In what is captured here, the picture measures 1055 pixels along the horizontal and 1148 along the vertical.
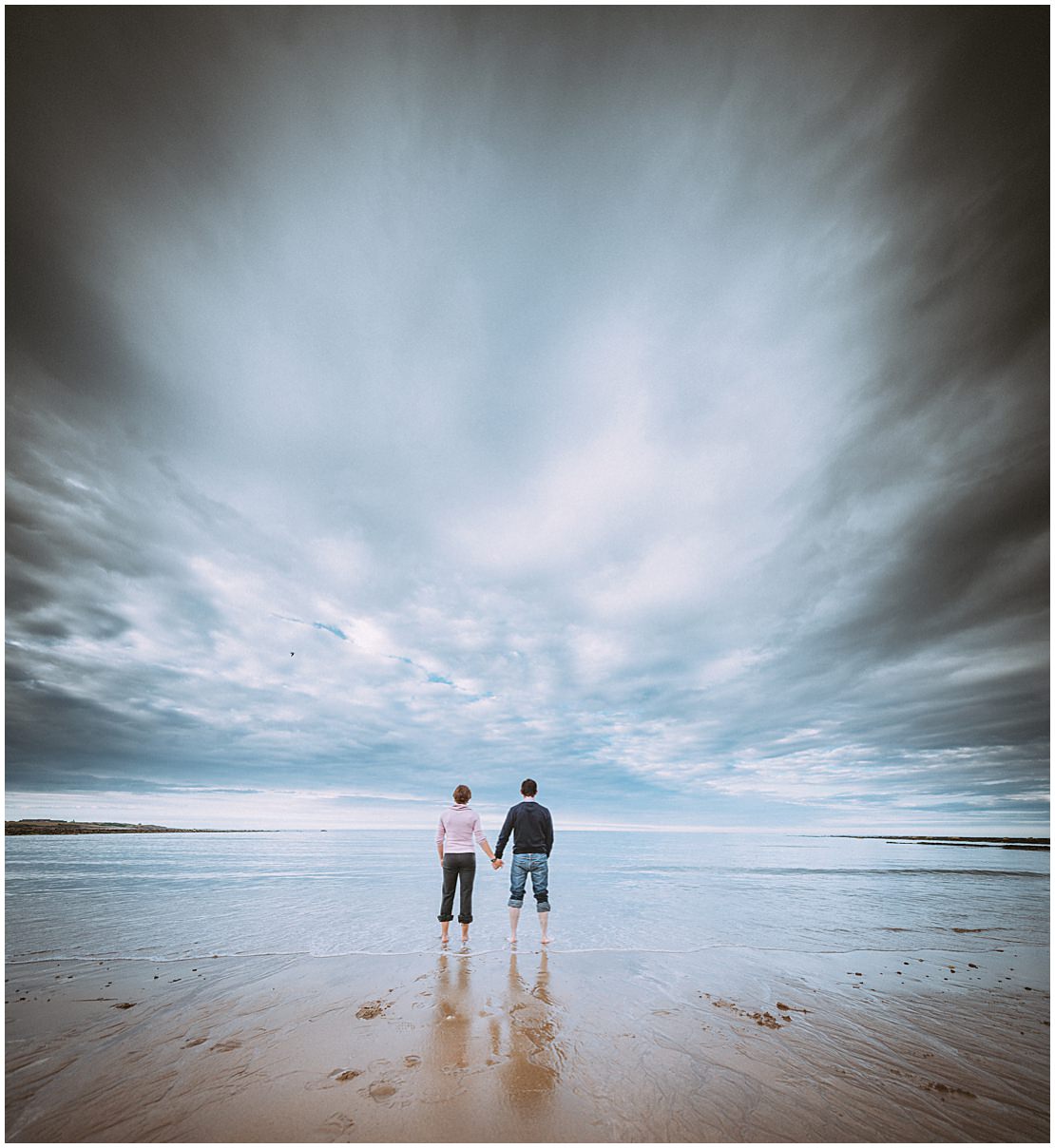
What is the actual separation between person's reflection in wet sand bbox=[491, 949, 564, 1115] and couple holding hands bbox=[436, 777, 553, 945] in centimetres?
223

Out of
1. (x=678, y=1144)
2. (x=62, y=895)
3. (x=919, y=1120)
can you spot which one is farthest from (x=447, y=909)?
(x=62, y=895)

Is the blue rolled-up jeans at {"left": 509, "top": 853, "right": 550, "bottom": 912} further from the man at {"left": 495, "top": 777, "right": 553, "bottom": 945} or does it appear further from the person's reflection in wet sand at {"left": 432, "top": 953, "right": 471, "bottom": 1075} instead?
the person's reflection in wet sand at {"left": 432, "top": 953, "right": 471, "bottom": 1075}

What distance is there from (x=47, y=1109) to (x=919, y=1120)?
8.04 meters

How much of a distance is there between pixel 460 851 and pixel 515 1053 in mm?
4570

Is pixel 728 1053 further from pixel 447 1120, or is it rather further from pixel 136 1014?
pixel 136 1014

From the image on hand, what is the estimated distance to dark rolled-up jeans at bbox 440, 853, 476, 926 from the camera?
977 centimetres

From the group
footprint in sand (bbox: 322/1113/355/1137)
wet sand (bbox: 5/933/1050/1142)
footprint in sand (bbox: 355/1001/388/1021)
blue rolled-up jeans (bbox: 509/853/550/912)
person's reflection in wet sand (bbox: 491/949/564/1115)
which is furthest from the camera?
blue rolled-up jeans (bbox: 509/853/550/912)

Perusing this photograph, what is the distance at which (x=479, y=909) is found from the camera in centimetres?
1369

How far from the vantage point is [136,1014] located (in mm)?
6676

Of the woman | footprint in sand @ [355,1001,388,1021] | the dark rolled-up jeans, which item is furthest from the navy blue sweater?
footprint in sand @ [355,1001,388,1021]

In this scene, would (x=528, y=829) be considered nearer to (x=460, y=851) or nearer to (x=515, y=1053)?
(x=460, y=851)

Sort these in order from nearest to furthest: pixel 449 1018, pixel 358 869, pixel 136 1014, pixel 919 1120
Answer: pixel 919 1120 < pixel 449 1018 < pixel 136 1014 < pixel 358 869

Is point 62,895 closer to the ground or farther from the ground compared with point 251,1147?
closer to the ground

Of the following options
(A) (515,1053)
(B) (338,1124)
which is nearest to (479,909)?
(A) (515,1053)
